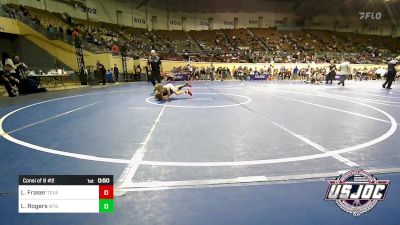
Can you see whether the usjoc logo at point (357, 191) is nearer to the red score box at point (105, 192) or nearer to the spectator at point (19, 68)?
the red score box at point (105, 192)

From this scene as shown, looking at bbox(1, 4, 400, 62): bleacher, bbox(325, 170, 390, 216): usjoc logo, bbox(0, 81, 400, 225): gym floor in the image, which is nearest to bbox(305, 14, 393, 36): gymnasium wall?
bbox(1, 4, 400, 62): bleacher

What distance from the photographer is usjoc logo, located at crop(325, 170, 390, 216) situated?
2.42 metres

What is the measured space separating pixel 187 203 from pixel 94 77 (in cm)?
1911

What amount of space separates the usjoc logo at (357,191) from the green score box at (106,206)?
84.1 inches

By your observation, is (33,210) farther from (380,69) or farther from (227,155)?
(380,69)

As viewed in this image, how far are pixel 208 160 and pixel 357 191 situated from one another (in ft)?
6.31

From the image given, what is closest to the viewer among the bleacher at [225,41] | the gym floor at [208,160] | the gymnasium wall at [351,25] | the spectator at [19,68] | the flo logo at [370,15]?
the gym floor at [208,160]

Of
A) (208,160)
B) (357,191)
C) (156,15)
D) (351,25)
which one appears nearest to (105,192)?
(208,160)

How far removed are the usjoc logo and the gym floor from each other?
0.09 metres

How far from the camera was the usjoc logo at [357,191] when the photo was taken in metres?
2.42

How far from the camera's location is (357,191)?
2410 mm

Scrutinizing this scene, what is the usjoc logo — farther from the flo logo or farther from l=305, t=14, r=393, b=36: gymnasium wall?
the flo logo

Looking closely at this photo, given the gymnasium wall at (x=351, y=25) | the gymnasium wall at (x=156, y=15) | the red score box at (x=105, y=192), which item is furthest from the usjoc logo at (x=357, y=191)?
the gymnasium wall at (x=351, y=25)
